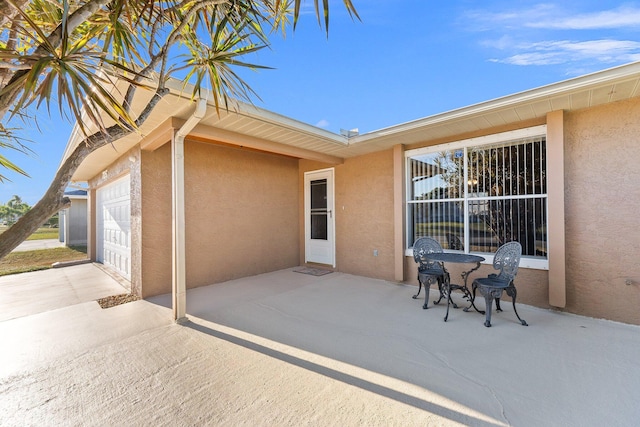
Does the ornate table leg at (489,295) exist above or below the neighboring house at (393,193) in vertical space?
below

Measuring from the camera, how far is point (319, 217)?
7691 mm

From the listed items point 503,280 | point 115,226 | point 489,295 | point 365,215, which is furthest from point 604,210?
point 115,226

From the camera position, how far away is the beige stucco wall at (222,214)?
5344 mm

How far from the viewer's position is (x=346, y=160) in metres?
6.97

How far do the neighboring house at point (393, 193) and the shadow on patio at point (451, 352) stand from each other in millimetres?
878

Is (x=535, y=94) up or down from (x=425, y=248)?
up

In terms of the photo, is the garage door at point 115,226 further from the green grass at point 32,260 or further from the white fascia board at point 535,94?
the white fascia board at point 535,94

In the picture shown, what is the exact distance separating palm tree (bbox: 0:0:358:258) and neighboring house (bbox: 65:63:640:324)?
51cm

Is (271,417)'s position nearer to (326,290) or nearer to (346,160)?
(326,290)

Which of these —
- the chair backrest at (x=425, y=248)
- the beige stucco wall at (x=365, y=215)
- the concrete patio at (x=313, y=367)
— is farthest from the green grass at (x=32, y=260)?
the chair backrest at (x=425, y=248)

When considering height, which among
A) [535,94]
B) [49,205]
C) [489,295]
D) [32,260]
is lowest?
[32,260]

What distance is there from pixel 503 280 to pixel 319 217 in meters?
4.62

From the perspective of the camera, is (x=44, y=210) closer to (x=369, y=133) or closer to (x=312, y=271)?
(x=369, y=133)

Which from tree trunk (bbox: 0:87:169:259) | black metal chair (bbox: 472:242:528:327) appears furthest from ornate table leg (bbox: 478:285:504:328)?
tree trunk (bbox: 0:87:169:259)
